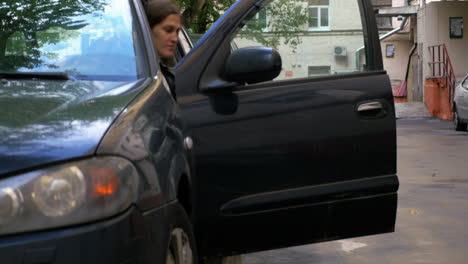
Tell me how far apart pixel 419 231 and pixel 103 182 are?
600 centimetres

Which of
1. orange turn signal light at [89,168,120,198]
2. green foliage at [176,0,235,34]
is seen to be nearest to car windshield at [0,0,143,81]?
orange turn signal light at [89,168,120,198]

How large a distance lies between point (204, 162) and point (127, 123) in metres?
1.62

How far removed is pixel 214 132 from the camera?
16.5ft

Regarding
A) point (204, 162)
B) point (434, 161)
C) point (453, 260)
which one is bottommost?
point (434, 161)

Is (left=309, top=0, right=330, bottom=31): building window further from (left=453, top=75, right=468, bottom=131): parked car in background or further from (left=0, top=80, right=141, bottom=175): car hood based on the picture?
(left=453, top=75, right=468, bottom=131): parked car in background

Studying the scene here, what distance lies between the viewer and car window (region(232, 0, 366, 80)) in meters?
5.50

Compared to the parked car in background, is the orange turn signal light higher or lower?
higher

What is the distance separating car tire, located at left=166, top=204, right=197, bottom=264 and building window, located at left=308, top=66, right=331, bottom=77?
1.60 meters

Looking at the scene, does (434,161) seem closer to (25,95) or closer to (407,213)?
(407,213)

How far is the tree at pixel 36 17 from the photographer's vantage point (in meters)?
4.42

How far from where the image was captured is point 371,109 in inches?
213

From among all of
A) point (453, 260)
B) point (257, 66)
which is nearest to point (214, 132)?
point (257, 66)

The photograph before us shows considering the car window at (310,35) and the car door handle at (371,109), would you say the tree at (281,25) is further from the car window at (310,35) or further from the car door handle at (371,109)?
the car door handle at (371,109)

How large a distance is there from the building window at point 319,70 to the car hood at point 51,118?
184 cm
